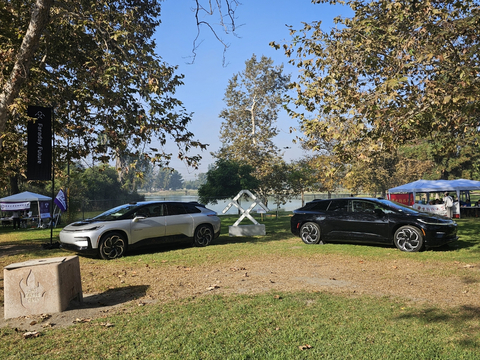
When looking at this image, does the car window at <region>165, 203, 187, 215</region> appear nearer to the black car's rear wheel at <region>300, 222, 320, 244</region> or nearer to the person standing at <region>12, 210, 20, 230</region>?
the black car's rear wheel at <region>300, 222, 320, 244</region>

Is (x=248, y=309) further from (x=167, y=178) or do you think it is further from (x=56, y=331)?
(x=167, y=178)

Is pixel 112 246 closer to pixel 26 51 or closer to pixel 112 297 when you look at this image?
pixel 112 297

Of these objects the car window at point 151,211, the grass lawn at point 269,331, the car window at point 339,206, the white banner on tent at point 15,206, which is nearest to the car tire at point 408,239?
the car window at point 339,206

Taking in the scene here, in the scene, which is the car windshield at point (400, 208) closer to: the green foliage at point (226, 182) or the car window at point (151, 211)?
the car window at point (151, 211)

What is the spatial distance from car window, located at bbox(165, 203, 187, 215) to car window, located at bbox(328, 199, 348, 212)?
4802mm

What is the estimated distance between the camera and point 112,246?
10.6m

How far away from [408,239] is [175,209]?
702cm

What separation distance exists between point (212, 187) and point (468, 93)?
26.3 meters

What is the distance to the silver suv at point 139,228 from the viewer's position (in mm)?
10367

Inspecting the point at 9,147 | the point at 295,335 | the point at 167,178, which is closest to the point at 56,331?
the point at 295,335

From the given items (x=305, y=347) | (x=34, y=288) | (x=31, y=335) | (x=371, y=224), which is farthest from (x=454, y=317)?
(x=371, y=224)

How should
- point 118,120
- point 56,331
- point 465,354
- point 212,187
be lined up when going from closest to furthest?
point 465,354 < point 56,331 < point 118,120 < point 212,187

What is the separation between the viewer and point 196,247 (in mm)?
12602

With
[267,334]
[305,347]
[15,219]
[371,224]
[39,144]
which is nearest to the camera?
[305,347]
